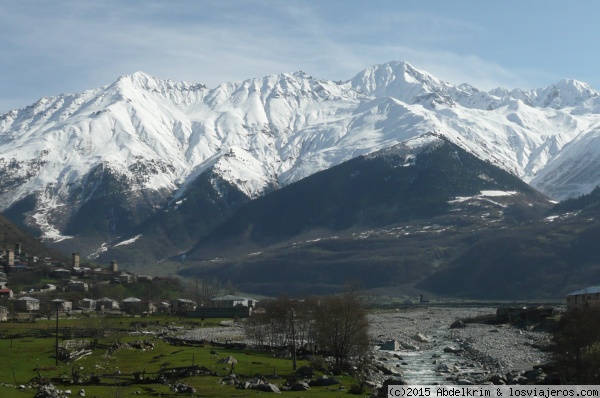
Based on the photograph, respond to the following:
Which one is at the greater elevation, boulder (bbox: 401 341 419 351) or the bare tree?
the bare tree

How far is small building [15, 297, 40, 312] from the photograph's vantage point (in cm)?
17688

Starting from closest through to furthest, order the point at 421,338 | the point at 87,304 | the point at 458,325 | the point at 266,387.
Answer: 1. the point at 266,387
2. the point at 421,338
3. the point at 458,325
4. the point at 87,304

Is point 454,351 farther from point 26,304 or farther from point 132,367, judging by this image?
point 26,304

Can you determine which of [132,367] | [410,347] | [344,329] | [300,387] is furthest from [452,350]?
[300,387]

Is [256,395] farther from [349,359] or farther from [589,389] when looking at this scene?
[349,359]

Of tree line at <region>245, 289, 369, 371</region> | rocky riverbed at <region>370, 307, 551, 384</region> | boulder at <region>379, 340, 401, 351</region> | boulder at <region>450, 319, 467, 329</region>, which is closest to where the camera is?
rocky riverbed at <region>370, 307, 551, 384</region>

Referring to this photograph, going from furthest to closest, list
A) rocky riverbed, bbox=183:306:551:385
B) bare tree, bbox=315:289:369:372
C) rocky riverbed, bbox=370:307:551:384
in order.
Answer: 1. bare tree, bbox=315:289:369:372
2. rocky riverbed, bbox=370:307:551:384
3. rocky riverbed, bbox=183:306:551:385

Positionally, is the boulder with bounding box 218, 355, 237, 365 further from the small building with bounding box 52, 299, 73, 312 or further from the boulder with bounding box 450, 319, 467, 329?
the small building with bounding box 52, 299, 73, 312

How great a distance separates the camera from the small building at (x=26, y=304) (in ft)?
580

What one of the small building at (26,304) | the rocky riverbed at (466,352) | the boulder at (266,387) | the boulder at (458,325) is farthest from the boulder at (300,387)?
the small building at (26,304)

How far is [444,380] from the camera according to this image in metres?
84.2

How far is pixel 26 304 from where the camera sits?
178125 millimetres

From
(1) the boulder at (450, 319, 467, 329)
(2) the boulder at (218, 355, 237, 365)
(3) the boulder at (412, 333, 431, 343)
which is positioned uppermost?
(1) the boulder at (450, 319, 467, 329)

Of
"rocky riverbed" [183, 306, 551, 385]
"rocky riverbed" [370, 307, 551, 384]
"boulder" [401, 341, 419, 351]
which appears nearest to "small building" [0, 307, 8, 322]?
"rocky riverbed" [183, 306, 551, 385]
